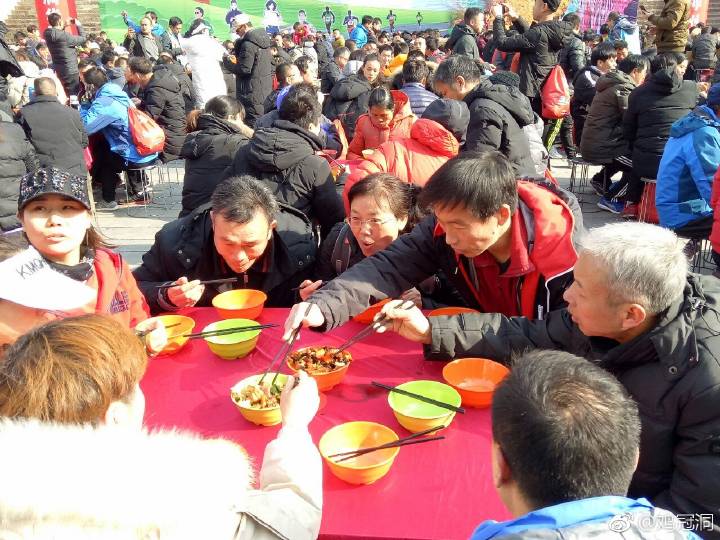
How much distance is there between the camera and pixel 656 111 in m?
6.19

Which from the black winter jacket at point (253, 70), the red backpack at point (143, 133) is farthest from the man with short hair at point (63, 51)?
the red backpack at point (143, 133)

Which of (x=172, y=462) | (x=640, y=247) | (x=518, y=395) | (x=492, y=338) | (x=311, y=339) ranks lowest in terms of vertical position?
(x=311, y=339)

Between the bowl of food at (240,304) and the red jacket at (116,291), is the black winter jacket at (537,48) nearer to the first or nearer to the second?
the bowl of food at (240,304)

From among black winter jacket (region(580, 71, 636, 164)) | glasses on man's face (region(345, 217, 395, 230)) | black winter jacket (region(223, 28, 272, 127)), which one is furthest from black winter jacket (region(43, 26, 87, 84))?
glasses on man's face (region(345, 217, 395, 230))

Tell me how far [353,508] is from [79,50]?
51.2ft

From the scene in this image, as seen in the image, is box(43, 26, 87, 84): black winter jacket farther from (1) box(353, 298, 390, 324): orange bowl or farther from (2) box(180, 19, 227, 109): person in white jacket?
(1) box(353, 298, 390, 324): orange bowl

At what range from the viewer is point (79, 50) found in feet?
46.8

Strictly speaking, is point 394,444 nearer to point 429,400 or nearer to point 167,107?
point 429,400

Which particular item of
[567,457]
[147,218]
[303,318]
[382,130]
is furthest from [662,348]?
[147,218]

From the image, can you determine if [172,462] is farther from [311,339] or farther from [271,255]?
A: [271,255]

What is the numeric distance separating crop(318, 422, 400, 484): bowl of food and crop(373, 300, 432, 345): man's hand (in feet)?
1.71

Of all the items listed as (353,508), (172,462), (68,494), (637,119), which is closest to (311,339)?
(353,508)

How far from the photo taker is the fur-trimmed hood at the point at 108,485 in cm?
107

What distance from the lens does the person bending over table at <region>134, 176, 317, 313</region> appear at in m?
2.81
